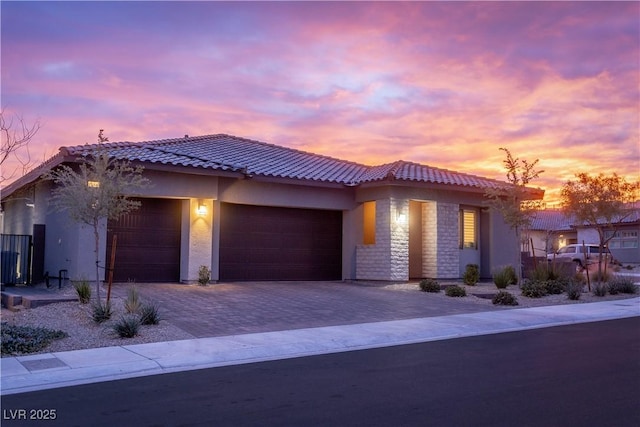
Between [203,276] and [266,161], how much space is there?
533cm

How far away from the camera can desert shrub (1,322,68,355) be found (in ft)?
Answer: 34.0

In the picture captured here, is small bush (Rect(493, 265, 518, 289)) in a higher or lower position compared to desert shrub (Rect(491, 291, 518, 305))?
higher

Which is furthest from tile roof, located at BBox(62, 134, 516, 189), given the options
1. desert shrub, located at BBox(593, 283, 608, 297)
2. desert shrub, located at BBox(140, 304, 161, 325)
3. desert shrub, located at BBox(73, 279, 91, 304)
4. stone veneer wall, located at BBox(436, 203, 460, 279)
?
desert shrub, located at BBox(140, 304, 161, 325)

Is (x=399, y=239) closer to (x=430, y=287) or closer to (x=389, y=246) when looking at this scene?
(x=389, y=246)

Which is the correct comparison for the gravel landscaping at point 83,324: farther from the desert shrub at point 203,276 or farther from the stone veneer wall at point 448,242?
the stone veneer wall at point 448,242

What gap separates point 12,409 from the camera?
721 centimetres

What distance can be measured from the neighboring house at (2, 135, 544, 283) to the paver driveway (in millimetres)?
1238

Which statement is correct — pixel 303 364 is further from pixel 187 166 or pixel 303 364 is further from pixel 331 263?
pixel 331 263

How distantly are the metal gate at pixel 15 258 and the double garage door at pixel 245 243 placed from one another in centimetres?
297

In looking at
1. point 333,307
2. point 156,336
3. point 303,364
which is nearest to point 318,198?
point 333,307

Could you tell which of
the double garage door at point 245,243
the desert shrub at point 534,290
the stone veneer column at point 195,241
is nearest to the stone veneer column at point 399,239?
the double garage door at point 245,243

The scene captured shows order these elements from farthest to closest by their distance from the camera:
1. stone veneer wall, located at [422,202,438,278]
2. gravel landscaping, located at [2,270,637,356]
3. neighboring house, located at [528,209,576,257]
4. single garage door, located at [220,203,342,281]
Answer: neighboring house, located at [528,209,576,257]
stone veneer wall, located at [422,202,438,278]
single garage door, located at [220,203,342,281]
gravel landscaping, located at [2,270,637,356]

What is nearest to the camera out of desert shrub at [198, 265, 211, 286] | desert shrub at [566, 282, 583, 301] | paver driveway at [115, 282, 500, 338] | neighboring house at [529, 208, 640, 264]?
paver driveway at [115, 282, 500, 338]

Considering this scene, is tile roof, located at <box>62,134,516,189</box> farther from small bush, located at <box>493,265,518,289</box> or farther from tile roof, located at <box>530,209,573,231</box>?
tile roof, located at <box>530,209,573,231</box>
